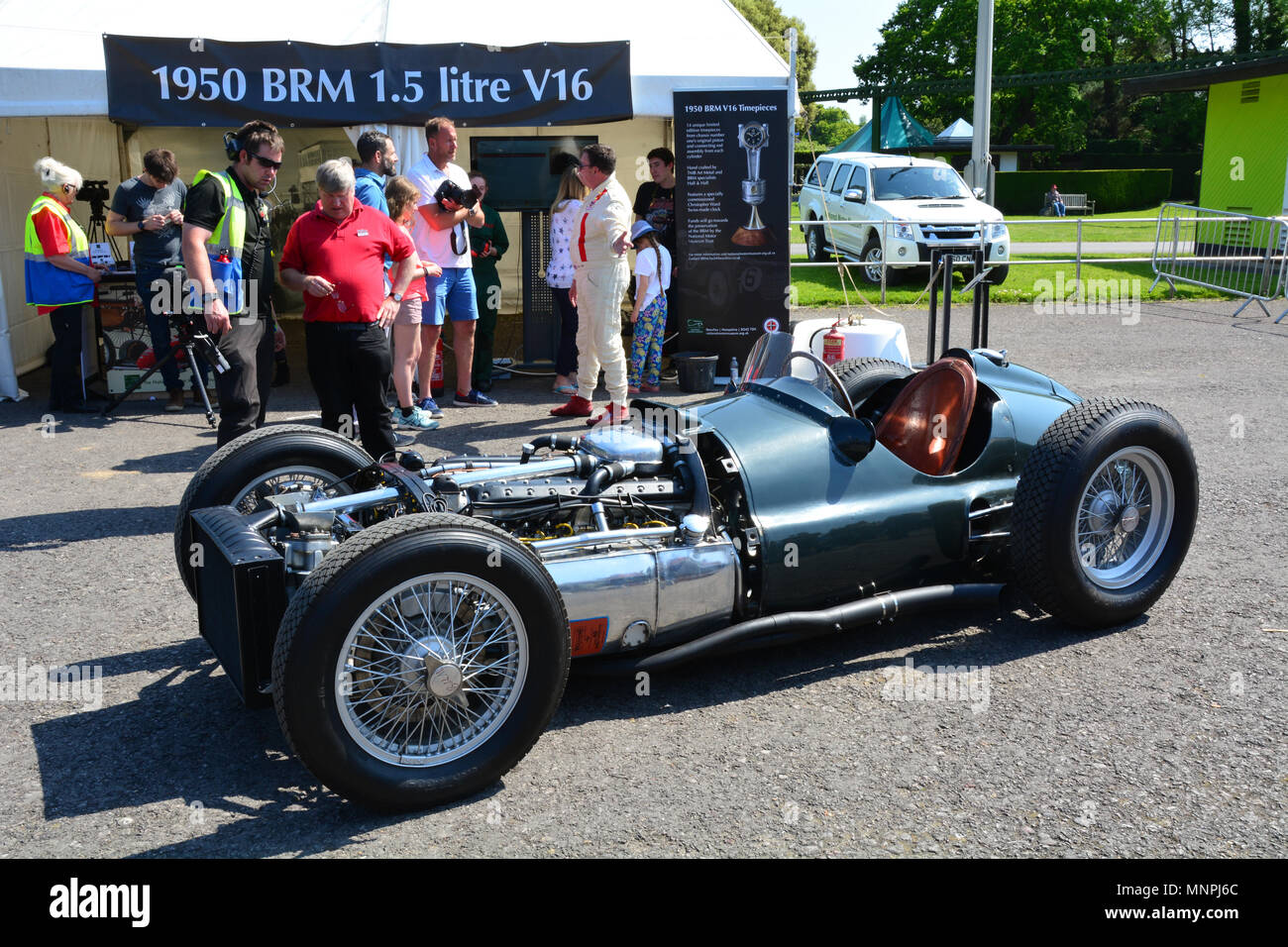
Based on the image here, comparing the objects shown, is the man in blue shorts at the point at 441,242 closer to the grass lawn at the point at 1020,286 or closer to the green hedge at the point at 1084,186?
the grass lawn at the point at 1020,286

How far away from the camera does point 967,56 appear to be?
62.1 metres

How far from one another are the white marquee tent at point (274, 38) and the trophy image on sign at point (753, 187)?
0.41 metres

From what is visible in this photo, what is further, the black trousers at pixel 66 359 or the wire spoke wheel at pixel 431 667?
the black trousers at pixel 66 359

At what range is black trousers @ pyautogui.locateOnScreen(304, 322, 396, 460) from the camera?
6047 mm

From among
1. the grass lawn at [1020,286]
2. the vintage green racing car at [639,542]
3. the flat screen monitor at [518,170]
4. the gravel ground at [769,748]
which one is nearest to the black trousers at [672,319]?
the flat screen monitor at [518,170]

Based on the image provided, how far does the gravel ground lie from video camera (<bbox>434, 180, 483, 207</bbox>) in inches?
156

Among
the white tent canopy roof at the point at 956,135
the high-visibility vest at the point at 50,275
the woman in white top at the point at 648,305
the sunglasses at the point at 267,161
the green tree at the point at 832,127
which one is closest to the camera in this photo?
the sunglasses at the point at 267,161

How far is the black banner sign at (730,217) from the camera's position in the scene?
Result: 10320mm

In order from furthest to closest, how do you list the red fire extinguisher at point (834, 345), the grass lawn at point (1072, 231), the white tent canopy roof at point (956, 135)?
the white tent canopy roof at point (956, 135) → the grass lawn at point (1072, 231) → the red fire extinguisher at point (834, 345)

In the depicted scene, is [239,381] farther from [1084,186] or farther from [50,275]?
[1084,186]

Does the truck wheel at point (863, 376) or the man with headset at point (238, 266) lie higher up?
the man with headset at point (238, 266)

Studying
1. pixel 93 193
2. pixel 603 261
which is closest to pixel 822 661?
pixel 603 261

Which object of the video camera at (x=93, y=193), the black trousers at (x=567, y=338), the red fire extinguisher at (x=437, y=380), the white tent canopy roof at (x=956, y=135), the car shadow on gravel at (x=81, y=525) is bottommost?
the car shadow on gravel at (x=81, y=525)
